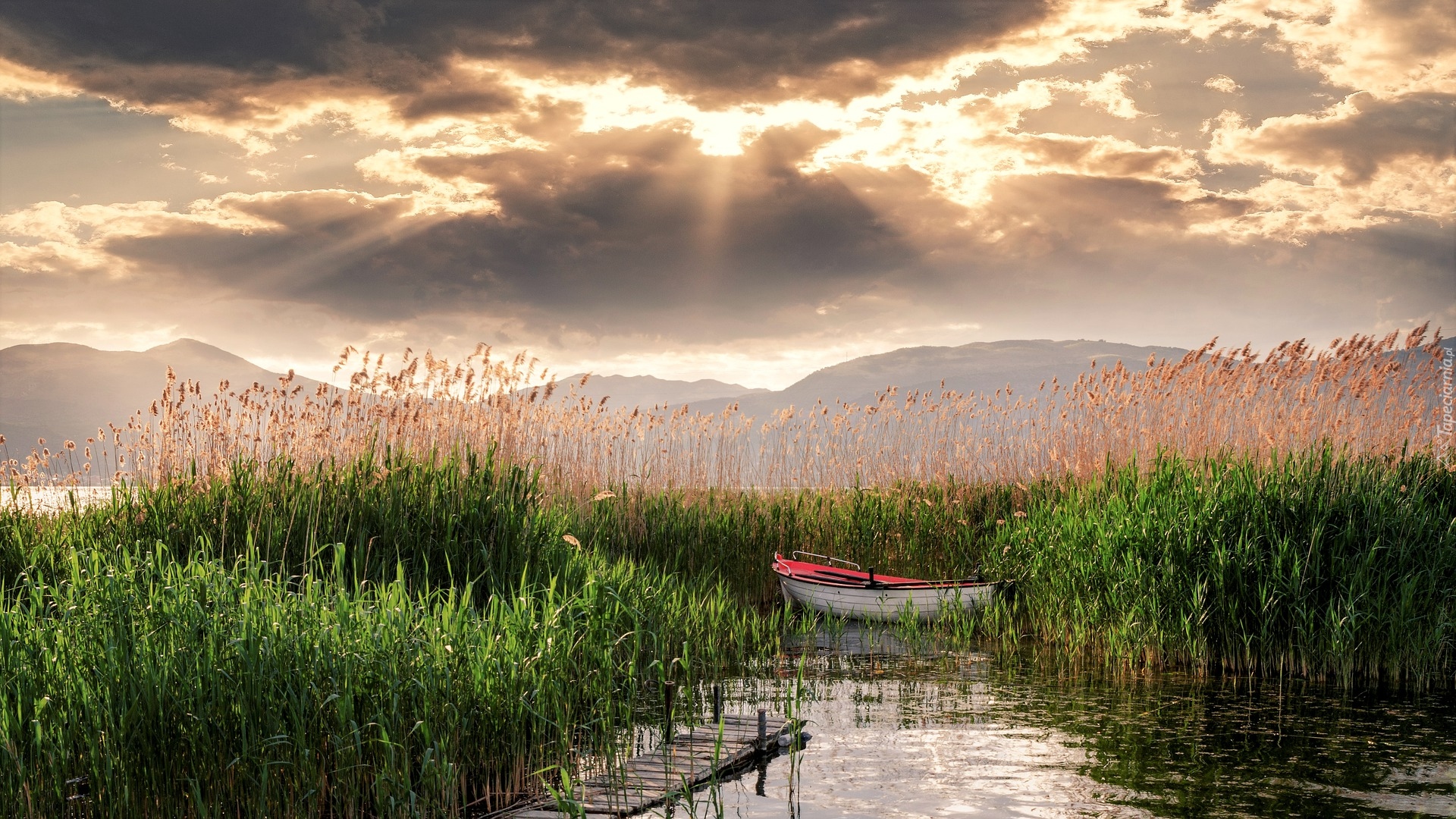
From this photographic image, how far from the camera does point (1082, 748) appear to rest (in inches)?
337

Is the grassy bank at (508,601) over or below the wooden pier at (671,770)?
over

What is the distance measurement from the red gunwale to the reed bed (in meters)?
3.00

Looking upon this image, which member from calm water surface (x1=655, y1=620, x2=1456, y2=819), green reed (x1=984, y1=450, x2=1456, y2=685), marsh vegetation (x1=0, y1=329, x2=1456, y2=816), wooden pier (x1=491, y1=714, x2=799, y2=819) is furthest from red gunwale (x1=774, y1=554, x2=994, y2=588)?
wooden pier (x1=491, y1=714, x2=799, y2=819)

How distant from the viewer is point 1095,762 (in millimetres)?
8164

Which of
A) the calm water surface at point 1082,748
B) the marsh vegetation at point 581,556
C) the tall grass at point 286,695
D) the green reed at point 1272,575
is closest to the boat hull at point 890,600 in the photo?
the marsh vegetation at point 581,556

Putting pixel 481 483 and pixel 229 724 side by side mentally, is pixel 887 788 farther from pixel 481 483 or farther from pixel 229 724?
pixel 481 483

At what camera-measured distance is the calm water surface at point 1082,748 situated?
7176mm

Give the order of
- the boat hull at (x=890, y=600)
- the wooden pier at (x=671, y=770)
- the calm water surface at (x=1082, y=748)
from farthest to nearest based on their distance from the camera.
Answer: the boat hull at (x=890, y=600) < the calm water surface at (x=1082, y=748) < the wooden pier at (x=671, y=770)

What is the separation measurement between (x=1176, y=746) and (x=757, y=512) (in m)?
9.49

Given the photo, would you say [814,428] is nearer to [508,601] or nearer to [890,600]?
[890,600]

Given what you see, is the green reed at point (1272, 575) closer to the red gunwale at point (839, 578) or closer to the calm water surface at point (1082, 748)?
the calm water surface at point (1082, 748)

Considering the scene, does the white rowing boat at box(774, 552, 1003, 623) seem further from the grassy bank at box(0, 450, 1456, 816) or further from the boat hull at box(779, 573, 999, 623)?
the grassy bank at box(0, 450, 1456, 816)

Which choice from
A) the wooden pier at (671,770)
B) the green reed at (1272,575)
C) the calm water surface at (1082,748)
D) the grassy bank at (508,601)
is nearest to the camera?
the grassy bank at (508,601)

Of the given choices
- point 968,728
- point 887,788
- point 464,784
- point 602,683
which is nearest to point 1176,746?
point 968,728
